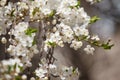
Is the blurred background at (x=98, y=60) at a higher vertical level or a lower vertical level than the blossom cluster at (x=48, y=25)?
higher

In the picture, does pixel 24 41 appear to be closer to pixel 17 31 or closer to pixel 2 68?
pixel 17 31

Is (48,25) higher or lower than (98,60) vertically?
lower

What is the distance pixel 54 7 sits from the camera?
1.44 m

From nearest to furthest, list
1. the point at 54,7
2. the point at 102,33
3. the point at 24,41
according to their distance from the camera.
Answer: the point at 24,41
the point at 54,7
the point at 102,33

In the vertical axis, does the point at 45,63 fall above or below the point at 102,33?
below

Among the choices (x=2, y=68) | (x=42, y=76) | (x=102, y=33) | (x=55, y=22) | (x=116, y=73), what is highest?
(x=102, y=33)

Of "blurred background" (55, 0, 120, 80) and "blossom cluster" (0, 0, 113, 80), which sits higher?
"blurred background" (55, 0, 120, 80)

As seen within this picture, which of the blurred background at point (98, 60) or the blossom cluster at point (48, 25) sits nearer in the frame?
the blossom cluster at point (48, 25)

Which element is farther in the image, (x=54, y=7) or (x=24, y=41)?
(x=54, y=7)

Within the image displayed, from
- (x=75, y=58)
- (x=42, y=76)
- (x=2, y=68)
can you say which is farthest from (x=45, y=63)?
(x=75, y=58)

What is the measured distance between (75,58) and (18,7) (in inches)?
120

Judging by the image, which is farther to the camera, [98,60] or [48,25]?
[98,60]

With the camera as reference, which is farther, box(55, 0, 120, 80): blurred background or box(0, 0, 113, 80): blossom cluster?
box(55, 0, 120, 80): blurred background

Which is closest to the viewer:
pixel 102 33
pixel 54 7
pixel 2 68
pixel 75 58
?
pixel 2 68
